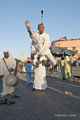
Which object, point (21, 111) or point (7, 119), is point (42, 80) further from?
point (7, 119)

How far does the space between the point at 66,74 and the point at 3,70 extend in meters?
6.41

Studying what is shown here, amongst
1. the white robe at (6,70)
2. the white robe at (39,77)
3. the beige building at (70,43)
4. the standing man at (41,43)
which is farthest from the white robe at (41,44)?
the beige building at (70,43)

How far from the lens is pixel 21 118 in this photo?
325 centimetres

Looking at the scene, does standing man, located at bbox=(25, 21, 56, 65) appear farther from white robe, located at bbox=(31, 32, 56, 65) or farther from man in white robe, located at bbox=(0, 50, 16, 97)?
man in white robe, located at bbox=(0, 50, 16, 97)

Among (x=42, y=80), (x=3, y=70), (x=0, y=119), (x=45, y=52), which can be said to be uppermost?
(x=45, y=52)

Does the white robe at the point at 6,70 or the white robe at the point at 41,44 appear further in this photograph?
the white robe at the point at 41,44

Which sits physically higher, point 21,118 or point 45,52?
point 45,52

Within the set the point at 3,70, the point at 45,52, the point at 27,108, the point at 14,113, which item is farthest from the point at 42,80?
the point at 14,113

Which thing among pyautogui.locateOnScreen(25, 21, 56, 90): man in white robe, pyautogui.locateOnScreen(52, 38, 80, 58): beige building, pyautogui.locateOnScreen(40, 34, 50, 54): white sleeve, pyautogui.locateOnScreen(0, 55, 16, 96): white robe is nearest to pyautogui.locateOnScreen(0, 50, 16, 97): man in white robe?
pyautogui.locateOnScreen(0, 55, 16, 96): white robe

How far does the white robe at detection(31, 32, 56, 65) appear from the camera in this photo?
6.07 meters

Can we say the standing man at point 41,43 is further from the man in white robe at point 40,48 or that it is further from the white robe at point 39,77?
the white robe at point 39,77

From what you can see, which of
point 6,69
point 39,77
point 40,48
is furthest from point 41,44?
point 6,69

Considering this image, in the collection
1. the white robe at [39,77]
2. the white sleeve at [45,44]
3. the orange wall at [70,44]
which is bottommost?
the white robe at [39,77]

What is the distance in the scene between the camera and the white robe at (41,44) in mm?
6074
